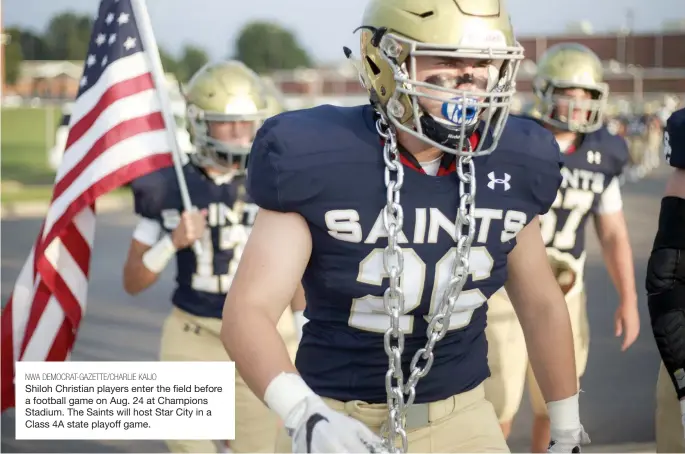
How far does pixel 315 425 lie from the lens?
1866mm

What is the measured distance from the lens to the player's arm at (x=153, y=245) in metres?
3.96

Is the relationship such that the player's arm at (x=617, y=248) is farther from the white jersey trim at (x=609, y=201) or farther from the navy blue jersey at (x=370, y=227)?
the navy blue jersey at (x=370, y=227)

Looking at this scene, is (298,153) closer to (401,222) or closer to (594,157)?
(401,222)

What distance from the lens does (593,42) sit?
9539 millimetres

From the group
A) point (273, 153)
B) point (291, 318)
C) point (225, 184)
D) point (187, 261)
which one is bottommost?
point (291, 318)

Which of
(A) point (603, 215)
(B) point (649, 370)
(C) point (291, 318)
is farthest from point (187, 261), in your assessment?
(B) point (649, 370)

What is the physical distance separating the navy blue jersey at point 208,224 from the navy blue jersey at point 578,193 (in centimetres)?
120

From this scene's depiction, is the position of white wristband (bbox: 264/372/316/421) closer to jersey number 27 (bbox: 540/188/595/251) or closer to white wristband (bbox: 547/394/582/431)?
white wristband (bbox: 547/394/582/431)

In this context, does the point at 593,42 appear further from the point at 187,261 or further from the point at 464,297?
the point at 464,297

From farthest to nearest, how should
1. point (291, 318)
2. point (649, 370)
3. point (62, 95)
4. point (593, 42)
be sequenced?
point (62, 95) < point (593, 42) < point (649, 370) < point (291, 318)

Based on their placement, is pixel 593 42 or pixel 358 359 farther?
pixel 593 42

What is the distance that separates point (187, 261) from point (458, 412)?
6.16 ft

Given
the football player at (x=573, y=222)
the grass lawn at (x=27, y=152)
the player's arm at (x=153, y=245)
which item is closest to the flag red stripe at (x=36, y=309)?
the player's arm at (x=153, y=245)

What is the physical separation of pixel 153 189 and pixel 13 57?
7.36m
